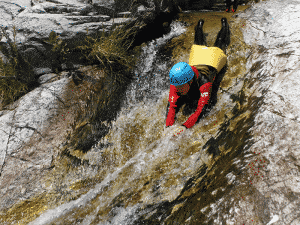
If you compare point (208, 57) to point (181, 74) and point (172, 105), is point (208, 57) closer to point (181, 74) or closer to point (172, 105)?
point (181, 74)

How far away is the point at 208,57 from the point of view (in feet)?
8.69

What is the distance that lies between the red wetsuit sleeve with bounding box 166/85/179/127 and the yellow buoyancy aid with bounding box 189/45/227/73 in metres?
0.57

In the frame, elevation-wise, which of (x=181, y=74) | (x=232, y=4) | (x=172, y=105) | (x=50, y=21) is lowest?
(x=172, y=105)

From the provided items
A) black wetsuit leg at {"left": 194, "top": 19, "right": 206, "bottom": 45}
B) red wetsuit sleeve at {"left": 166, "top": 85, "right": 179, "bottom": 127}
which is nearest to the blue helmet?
red wetsuit sleeve at {"left": 166, "top": 85, "right": 179, "bottom": 127}

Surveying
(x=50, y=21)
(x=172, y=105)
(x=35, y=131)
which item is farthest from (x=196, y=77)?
(x=35, y=131)

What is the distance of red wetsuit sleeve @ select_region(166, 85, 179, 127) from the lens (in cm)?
255

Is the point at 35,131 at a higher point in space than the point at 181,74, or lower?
lower

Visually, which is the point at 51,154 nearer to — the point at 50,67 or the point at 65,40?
the point at 50,67

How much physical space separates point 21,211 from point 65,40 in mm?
2621

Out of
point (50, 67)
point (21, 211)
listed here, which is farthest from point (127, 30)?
point (21, 211)

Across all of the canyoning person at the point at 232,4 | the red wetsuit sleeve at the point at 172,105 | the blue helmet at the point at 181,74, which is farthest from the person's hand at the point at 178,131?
the canyoning person at the point at 232,4

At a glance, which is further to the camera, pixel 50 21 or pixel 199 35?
pixel 199 35

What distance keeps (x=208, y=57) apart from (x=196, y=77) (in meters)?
0.46

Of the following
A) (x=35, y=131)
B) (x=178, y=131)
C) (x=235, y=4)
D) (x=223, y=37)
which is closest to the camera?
(x=35, y=131)
